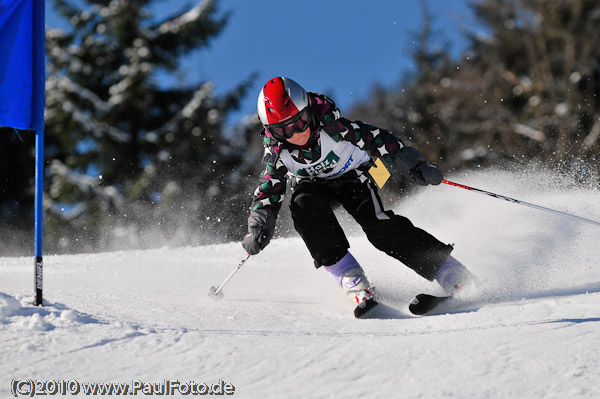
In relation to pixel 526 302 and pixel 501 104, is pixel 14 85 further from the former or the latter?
pixel 501 104

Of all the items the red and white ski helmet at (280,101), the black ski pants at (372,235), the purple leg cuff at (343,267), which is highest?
the red and white ski helmet at (280,101)

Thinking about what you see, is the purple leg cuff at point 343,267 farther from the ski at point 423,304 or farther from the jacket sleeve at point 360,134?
the jacket sleeve at point 360,134

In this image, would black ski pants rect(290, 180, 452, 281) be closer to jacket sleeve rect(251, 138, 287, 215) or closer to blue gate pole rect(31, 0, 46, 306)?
jacket sleeve rect(251, 138, 287, 215)

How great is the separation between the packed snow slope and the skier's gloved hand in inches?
13.2

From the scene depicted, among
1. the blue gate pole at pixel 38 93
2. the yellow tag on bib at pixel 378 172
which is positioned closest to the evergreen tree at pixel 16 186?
the blue gate pole at pixel 38 93

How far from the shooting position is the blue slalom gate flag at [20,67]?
3158 millimetres

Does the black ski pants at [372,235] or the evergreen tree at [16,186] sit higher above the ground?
the evergreen tree at [16,186]

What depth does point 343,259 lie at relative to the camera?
3404 millimetres

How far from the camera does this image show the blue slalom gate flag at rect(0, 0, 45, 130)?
124 inches

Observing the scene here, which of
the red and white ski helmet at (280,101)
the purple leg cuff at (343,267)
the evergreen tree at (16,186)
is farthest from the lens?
the evergreen tree at (16,186)

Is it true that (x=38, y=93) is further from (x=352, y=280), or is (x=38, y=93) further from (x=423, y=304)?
(x=423, y=304)

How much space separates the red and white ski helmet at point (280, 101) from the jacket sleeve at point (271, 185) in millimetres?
253

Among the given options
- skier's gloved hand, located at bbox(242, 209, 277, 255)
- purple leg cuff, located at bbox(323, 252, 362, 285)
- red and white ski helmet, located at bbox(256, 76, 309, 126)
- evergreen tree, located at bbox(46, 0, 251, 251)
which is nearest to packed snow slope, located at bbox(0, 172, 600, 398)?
purple leg cuff, located at bbox(323, 252, 362, 285)

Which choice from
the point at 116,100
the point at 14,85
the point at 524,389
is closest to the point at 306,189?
the point at 14,85
